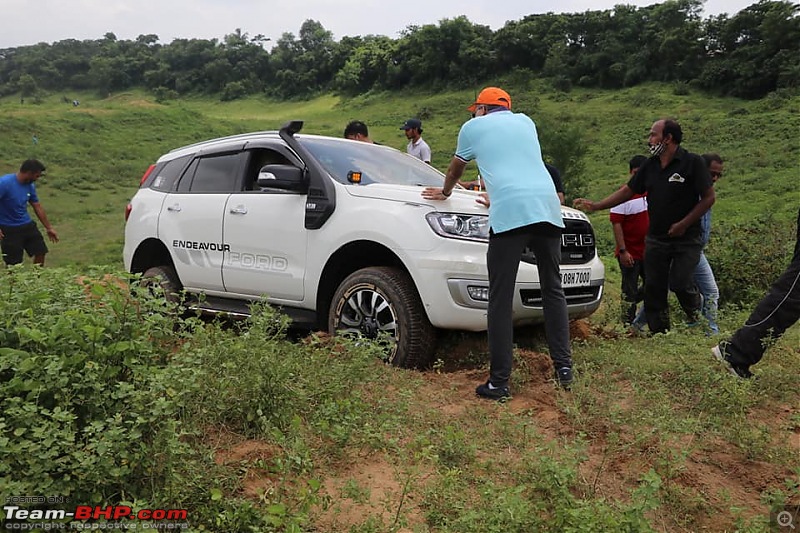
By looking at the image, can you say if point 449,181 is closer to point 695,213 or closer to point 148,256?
point 695,213

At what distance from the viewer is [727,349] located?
13.0ft

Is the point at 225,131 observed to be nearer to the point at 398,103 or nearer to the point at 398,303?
the point at 398,103

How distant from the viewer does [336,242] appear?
14.7 ft

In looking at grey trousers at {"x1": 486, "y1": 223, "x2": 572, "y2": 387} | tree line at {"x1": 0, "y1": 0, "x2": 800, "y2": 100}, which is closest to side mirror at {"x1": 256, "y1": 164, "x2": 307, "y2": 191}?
grey trousers at {"x1": 486, "y1": 223, "x2": 572, "y2": 387}

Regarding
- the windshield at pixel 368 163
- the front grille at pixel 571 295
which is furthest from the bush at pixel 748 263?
the windshield at pixel 368 163

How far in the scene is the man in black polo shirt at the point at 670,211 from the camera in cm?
514

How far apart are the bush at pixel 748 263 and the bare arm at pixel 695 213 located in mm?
3089

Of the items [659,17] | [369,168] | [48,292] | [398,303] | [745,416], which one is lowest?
[745,416]

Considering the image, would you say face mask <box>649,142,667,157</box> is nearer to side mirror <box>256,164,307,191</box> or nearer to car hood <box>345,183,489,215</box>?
car hood <box>345,183,489,215</box>

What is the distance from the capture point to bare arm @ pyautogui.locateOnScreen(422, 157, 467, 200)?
13.2 ft

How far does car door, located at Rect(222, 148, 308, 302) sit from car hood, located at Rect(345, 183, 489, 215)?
1.66 feet

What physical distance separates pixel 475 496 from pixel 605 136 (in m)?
→ 39.3

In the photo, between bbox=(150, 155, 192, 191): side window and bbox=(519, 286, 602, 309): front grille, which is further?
bbox=(150, 155, 192, 191): side window

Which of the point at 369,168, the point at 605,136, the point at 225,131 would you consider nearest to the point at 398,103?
the point at 225,131
